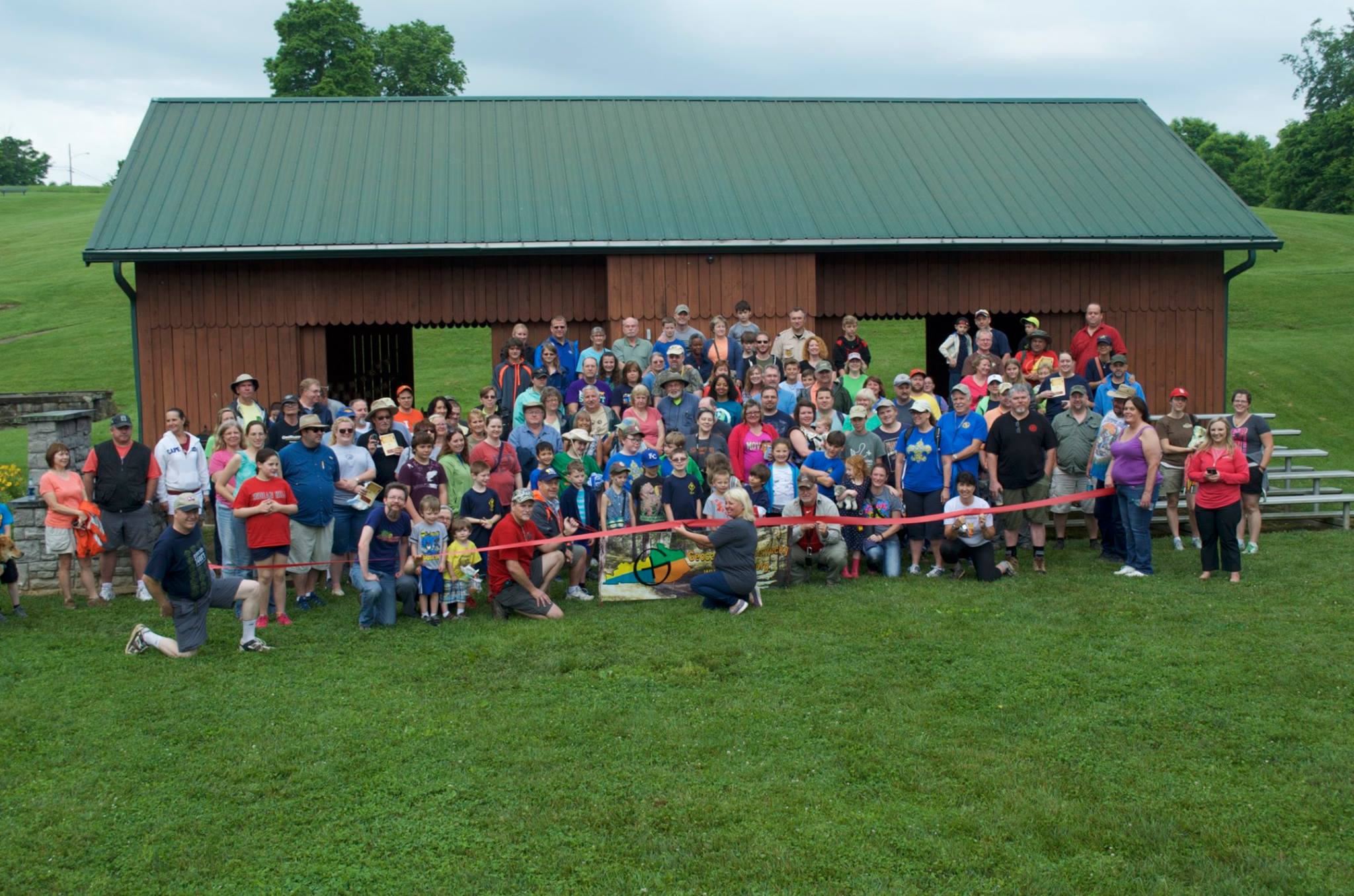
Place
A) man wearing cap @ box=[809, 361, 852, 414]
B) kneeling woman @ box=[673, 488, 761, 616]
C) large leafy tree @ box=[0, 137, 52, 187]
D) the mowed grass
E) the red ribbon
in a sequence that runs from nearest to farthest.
→ the mowed grass
kneeling woman @ box=[673, 488, 761, 616]
the red ribbon
man wearing cap @ box=[809, 361, 852, 414]
large leafy tree @ box=[0, 137, 52, 187]

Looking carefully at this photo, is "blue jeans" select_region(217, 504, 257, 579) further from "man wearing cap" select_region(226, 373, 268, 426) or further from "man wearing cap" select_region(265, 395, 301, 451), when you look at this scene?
"man wearing cap" select_region(226, 373, 268, 426)

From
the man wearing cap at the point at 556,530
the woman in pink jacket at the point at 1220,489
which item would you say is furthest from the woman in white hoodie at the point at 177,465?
the woman in pink jacket at the point at 1220,489

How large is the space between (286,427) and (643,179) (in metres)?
6.85

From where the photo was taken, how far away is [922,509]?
11.4 metres

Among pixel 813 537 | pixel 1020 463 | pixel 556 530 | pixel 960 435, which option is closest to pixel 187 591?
pixel 556 530

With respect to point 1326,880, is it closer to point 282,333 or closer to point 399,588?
point 399,588

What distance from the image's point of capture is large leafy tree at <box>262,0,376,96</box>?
4953 centimetres

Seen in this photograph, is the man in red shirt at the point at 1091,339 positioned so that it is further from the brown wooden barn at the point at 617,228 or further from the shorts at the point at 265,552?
the shorts at the point at 265,552

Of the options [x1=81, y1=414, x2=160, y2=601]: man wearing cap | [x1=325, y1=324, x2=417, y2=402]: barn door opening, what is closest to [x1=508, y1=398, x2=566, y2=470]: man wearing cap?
[x1=81, y1=414, x2=160, y2=601]: man wearing cap

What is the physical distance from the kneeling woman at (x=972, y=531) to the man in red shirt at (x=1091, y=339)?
144 inches

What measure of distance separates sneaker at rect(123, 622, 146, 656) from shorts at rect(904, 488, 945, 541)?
6621 mm

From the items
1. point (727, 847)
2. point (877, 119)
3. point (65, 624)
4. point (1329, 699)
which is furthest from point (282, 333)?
point (1329, 699)

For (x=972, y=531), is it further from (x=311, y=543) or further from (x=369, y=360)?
(x=369, y=360)

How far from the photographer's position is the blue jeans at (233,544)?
33.6 feet
